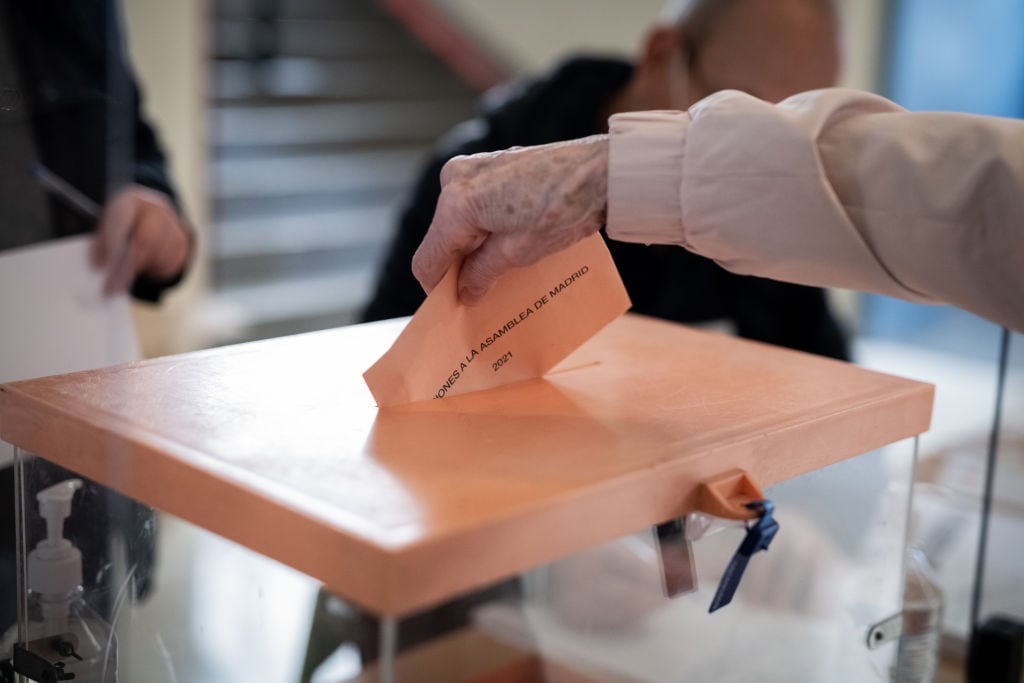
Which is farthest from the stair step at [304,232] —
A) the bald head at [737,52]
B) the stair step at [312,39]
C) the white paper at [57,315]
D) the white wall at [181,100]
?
the white paper at [57,315]

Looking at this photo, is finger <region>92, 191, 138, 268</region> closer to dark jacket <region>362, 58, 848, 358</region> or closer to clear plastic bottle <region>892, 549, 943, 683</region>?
dark jacket <region>362, 58, 848, 358</region>

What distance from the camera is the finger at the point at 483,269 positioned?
74cm

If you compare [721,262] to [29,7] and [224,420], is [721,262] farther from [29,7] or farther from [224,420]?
[29,7]

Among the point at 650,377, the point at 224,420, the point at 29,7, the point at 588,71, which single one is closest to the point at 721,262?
the point at 650,377

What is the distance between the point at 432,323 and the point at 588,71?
3.83 ft

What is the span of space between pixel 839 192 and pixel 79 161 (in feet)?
2.71

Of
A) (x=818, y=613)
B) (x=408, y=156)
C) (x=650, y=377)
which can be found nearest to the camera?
(x=650, y=377)

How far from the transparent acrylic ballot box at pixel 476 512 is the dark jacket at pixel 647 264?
64 centimetres

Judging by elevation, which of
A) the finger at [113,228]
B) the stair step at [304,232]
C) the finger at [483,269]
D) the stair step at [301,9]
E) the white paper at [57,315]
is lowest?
the stair step at [304,232]

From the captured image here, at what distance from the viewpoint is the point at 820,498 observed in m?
0.87

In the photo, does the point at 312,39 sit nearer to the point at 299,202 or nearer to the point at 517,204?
the point at 299,202

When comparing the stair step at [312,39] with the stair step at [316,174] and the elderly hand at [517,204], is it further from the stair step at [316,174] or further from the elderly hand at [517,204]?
the elderly hand at [517,204]

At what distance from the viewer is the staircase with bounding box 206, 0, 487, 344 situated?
359 centimetres

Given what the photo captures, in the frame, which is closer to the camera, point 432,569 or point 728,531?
point 432,569
